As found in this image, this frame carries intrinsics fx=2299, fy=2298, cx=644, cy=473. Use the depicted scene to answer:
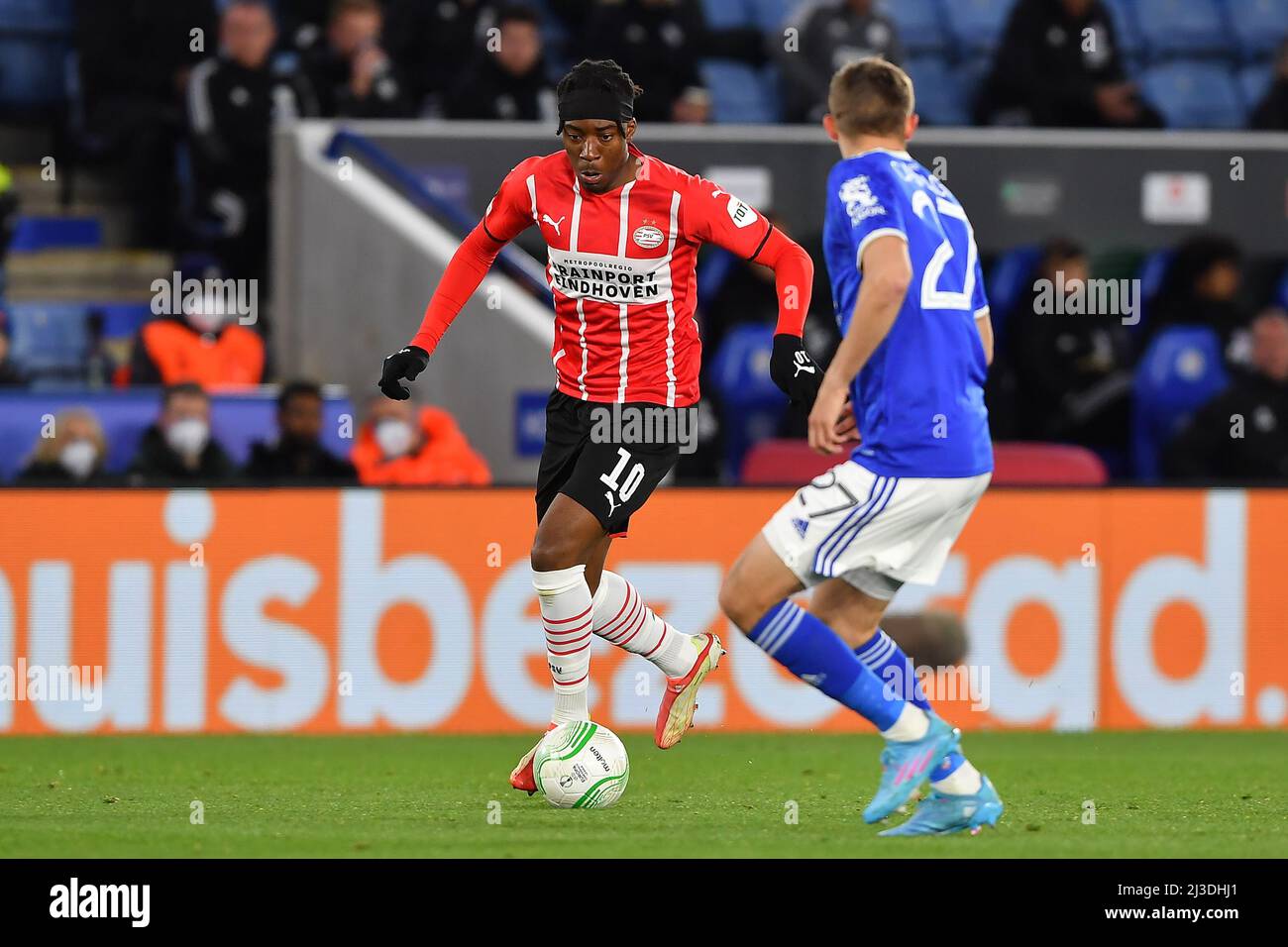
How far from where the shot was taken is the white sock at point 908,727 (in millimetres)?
5949

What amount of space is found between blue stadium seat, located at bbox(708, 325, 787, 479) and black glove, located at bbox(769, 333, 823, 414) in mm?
5199

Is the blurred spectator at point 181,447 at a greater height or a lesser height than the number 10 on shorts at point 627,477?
greater

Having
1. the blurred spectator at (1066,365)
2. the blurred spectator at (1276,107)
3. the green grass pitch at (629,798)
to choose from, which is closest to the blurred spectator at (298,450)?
the green grass pitch at (629,798)

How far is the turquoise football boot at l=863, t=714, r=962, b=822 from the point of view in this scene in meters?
5.94

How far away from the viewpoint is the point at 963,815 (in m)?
6.10

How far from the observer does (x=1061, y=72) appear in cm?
1356

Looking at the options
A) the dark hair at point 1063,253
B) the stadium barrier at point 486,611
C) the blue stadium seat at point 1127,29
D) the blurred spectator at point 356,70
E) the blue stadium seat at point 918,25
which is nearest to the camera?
the stadium barrier at point 486,611

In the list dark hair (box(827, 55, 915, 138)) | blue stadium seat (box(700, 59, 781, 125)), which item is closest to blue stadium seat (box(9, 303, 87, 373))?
blue stadium seat (box(700, 59, 781, 125))

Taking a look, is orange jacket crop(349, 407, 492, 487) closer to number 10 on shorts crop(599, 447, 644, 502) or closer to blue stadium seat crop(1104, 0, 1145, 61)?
number 10 on shorts crop(599, 447, 644, 502)

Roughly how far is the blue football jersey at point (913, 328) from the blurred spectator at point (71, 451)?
508 cm

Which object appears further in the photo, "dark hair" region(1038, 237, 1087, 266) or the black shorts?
"dark hair" region(1038, 237, 1087, 266)

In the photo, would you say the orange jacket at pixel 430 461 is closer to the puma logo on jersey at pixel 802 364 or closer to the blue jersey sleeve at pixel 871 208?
the puma logo on jersey at pixel 802 364

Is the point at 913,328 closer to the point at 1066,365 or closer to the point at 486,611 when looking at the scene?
the point at 486,611

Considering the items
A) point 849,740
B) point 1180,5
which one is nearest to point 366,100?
point 849,740
